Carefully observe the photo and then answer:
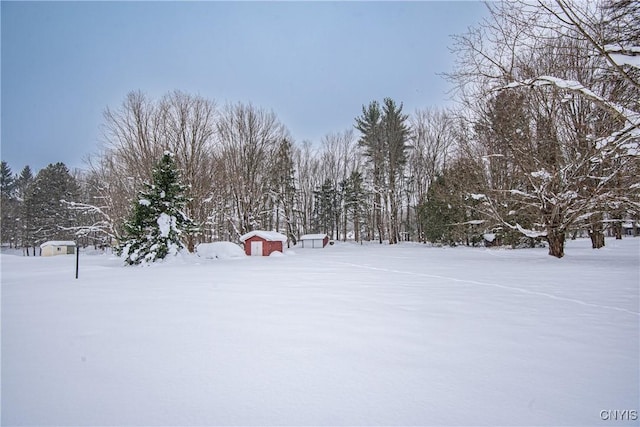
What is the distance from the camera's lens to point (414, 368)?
260 centimetres

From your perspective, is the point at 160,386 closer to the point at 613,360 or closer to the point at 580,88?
the point at 613,360

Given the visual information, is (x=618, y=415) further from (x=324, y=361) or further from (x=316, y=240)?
(x=316, y=240)

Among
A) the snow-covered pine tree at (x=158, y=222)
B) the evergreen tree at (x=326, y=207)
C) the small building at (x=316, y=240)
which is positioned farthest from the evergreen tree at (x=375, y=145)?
the snow-covered pine tree at (x=158, y=222)

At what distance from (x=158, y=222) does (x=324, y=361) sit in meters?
14.4

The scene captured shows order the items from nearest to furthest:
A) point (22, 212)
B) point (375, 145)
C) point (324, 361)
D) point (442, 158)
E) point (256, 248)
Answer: point (324, 361)
point (256, 248)
point (442, 158)
point (375, 145)
point (22, 212)

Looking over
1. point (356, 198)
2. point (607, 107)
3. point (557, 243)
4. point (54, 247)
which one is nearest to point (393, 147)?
point (356, 198)

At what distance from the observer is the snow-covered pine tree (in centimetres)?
1411

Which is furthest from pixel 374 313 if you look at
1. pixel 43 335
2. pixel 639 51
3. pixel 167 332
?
pixel 639 51

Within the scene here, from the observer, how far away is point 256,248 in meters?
22.6

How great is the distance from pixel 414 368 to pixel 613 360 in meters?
1.86

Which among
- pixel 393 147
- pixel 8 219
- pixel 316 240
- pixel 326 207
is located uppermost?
pixel 393 147

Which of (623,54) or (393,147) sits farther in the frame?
(393,147)

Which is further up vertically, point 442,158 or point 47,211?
point 442,158

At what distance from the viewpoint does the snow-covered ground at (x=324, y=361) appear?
6.63ft
